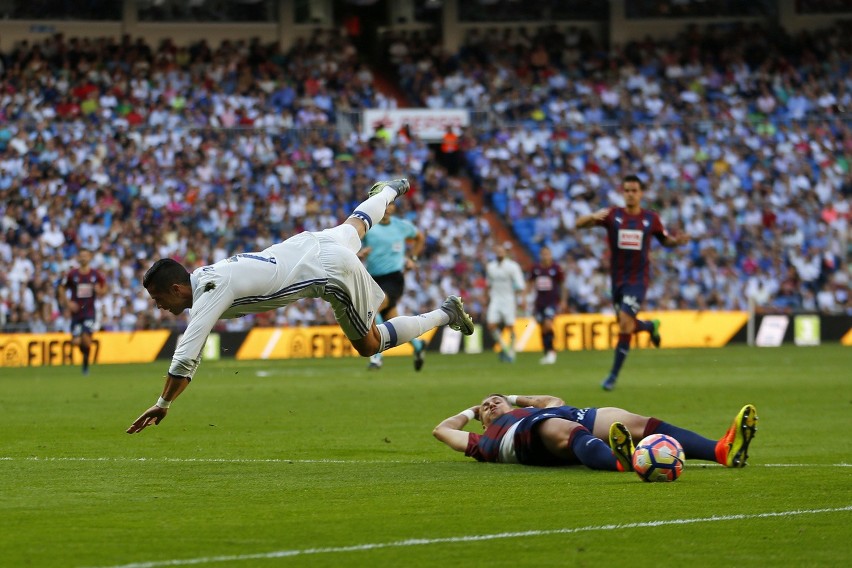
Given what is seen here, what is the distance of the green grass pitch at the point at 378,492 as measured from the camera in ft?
22.6

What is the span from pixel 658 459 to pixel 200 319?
3263 millimetres

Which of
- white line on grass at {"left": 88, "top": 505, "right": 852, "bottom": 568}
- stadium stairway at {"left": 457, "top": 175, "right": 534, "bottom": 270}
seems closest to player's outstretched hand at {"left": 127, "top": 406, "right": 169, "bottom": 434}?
white line on grass at {"left": 88, "top": 505, "right": 852, "bottom": 568}

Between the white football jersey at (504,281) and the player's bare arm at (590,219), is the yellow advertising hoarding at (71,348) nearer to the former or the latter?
the white football jersey at (504,281)

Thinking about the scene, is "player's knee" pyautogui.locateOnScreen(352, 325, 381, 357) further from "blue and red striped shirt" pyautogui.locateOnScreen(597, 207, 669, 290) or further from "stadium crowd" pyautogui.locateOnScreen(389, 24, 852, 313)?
"stadium crowd" pyautogui.locateOnScreen(389, 24, 852, 313)

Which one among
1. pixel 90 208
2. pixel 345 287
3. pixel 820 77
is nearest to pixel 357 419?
pixel 345 287

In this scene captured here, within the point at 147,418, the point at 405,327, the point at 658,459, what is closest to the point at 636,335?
the point at 405,327

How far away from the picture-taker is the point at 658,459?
9.49 m

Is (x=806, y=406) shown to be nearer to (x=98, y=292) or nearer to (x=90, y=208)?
(x=98, y=292)

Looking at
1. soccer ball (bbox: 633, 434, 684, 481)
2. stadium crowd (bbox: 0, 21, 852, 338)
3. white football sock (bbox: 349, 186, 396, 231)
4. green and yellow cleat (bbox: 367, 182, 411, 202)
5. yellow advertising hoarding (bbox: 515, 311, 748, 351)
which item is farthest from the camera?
yellow advertising hoarding (bbox: 515, 311, 748, 351)

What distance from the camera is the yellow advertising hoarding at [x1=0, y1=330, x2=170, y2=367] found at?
3164 centimetres

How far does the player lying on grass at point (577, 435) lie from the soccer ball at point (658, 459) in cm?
17

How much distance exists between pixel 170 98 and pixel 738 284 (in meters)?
16.3

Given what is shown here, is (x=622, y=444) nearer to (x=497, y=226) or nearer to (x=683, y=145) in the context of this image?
(x=497, y=226)

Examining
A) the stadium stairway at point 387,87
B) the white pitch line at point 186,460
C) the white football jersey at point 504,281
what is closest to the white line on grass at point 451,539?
the white pitch line at point 186,460
